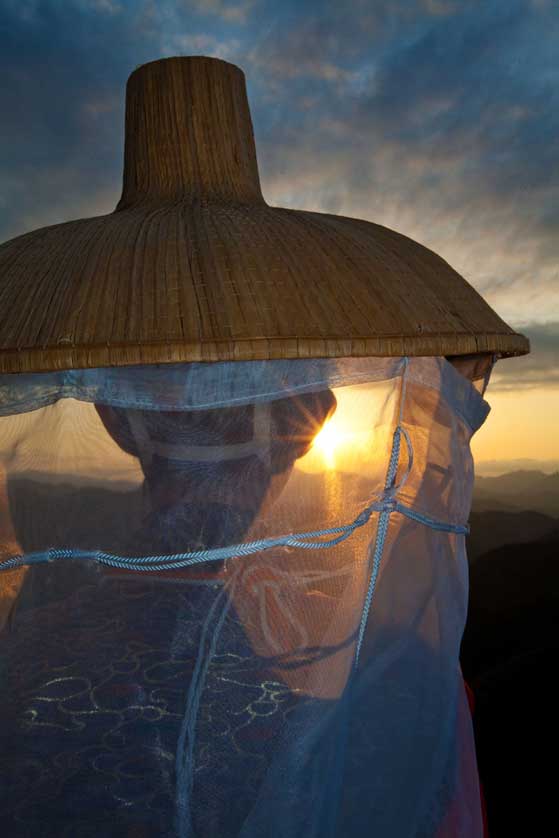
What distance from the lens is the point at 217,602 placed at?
1635 mm

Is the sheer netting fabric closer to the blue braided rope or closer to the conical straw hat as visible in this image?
the blue braided rope

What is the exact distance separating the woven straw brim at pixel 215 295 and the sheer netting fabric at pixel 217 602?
0.34 ft

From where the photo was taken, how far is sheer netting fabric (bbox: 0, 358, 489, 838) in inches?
57.8

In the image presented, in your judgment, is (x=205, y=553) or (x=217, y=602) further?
(x=217, y=602)

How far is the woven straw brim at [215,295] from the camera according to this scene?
140 cm

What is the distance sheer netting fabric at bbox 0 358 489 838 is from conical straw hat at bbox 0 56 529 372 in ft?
0.36

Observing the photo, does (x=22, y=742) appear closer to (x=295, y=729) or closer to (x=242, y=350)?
(x=295, y=729)

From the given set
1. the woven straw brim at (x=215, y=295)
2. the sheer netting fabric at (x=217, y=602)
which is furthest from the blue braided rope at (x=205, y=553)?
the woven straw brim at (x=215, y=295)

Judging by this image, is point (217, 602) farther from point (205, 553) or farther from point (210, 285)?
point (210, 285)

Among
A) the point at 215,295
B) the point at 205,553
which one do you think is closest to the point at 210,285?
the point at 215,295

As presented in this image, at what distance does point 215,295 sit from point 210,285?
0.03m

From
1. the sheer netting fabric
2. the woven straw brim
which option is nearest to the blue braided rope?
the sheer netting fabric

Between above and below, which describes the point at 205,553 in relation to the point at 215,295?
below

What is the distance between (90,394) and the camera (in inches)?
59.3
